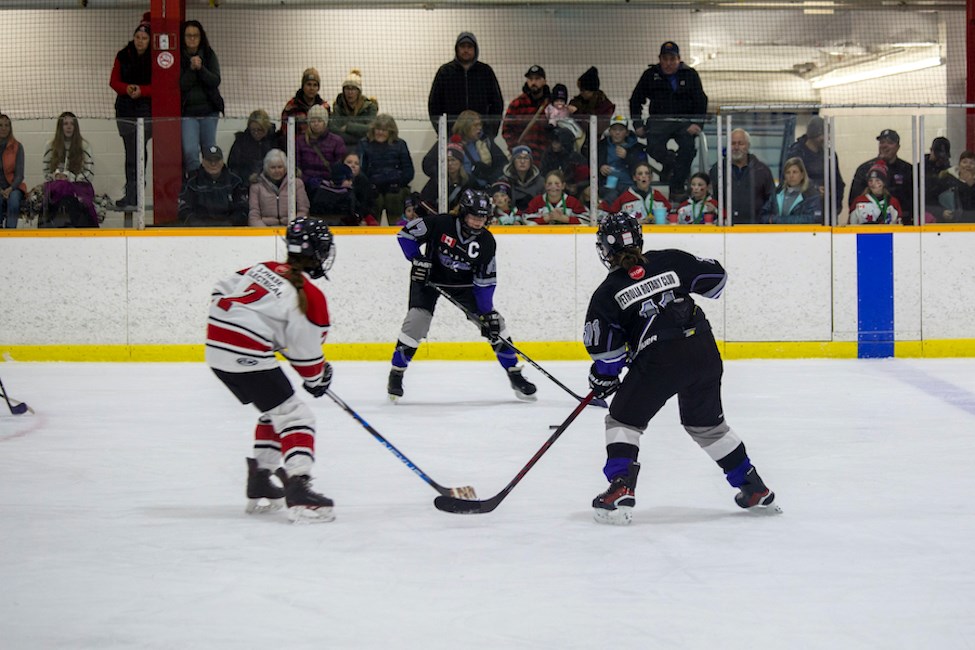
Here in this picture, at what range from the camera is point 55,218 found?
28.0 feet

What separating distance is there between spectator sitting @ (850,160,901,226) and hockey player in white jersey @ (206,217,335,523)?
561cm

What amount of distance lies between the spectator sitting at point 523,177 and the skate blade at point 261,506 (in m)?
4.77

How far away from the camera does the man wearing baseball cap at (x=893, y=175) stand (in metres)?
8.41

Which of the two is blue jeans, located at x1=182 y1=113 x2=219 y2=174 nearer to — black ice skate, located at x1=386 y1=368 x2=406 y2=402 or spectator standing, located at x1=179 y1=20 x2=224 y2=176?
spectator standing, located at x1=179 y1=20 x2=224 y2=176

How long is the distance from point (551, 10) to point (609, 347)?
907cm

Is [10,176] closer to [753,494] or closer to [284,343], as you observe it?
[284,343]

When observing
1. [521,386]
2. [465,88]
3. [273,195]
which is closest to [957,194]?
[465,88]

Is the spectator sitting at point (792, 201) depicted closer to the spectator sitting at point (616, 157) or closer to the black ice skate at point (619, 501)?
the spectator sitting at point (616, 157)

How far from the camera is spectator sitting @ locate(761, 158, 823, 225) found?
8.48 metres

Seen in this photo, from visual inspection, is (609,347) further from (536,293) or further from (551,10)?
(551,10)

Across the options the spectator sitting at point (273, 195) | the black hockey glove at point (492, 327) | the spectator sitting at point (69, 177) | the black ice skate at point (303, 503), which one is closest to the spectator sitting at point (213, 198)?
the spectator sitting at point (273, 195)

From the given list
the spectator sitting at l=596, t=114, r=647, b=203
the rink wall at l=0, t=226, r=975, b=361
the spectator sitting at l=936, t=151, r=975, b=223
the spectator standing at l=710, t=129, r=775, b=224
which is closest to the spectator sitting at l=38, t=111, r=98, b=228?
the rink wall at l=0, t=226, r=975, b=361

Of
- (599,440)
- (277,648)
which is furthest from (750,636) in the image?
(599,440)

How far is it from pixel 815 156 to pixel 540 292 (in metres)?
2.08
